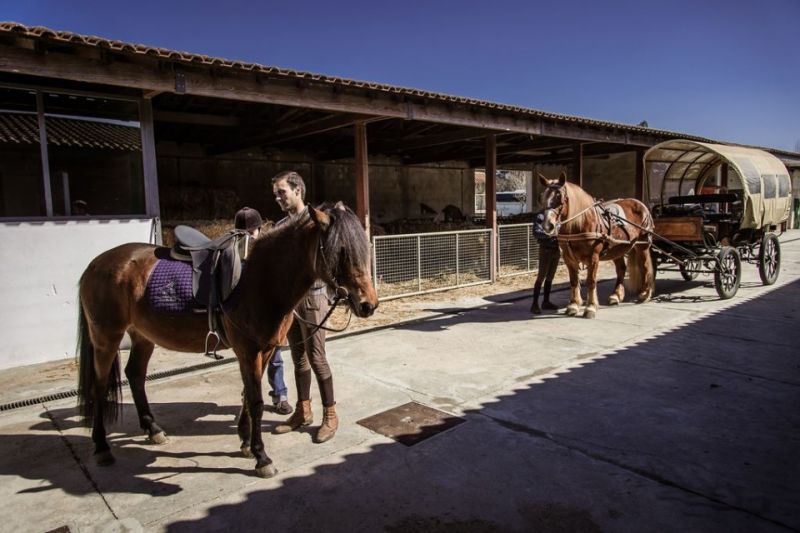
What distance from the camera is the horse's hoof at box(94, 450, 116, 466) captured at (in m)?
3.07

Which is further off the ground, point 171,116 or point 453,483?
point 171,116

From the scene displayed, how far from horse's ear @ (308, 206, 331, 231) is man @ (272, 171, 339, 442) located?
72 cm

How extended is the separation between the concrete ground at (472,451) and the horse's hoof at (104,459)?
3 centimetres

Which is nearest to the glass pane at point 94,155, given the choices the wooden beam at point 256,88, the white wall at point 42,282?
the white wall at point 42,282

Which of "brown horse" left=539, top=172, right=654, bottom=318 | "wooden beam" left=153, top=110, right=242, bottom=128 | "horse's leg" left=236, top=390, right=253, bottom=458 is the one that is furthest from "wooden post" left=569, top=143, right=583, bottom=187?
"horse's leg" left=236, top=390, right=253, bottom=458

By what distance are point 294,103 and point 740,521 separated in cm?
624

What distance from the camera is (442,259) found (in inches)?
365

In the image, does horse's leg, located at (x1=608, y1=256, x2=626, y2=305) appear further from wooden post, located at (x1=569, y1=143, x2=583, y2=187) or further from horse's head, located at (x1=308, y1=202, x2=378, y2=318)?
horse's head, located at (x1=308, y1=202, x2=378, y2=318)

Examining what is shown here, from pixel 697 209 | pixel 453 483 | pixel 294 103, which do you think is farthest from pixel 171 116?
pixel 697 209

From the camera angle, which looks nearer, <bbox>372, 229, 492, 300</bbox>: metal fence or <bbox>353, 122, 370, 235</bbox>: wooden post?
<bbox>353, 122, 370, 235</bbox>: wooden post

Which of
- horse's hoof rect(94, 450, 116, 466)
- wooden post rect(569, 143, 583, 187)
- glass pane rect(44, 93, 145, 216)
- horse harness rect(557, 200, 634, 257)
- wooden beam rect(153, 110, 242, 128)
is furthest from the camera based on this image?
wooden post rect(569, 143, 583, 187)

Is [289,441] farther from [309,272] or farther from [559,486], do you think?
[559,486]

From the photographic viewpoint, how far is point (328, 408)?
3396 mm

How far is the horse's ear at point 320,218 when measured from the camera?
2533 mm
